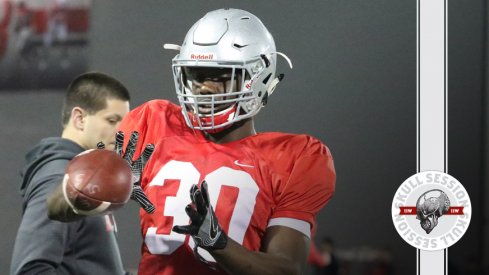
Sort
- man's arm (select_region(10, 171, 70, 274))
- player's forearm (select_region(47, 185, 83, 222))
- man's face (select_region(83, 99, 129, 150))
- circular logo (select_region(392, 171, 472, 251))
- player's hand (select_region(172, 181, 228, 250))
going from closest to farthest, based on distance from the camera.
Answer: player's hand (select_region(172, 181, 228, 250)), player's forearm (select_region(47, 185, 83, 222)), man's arm (select_region(10, 171, 70, 274)), man's face (select_region(83, 99, 129, 150)), circular logo (select_region(392, 171, 472, 251))

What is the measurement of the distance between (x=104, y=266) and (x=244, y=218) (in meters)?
0.46

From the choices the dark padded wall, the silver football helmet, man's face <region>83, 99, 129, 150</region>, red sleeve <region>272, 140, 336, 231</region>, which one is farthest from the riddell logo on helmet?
the dark padded wall

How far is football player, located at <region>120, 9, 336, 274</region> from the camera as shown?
151 cm

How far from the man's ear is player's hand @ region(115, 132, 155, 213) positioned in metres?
0.52

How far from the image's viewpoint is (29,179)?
1.91 meters

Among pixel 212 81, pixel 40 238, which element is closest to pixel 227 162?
pixel 212 81

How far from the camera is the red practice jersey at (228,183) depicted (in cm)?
151

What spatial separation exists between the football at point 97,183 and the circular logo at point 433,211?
979 millimetres

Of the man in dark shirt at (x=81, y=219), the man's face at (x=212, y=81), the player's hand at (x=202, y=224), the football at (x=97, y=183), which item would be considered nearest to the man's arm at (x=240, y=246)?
the player's hand at (x=202, y=224)

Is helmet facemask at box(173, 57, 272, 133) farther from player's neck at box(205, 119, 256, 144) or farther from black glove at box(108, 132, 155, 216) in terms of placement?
black glove at box(108, 132, 155, 216)

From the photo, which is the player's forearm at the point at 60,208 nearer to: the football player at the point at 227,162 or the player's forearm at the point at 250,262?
the football player at the point at 227,162

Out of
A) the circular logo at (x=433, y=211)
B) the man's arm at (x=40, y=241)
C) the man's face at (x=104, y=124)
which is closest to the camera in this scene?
the man's arm at (x=40, y=241)

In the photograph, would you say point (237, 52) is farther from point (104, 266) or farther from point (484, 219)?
point (484, 219)

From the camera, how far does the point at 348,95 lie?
7.23 feet
